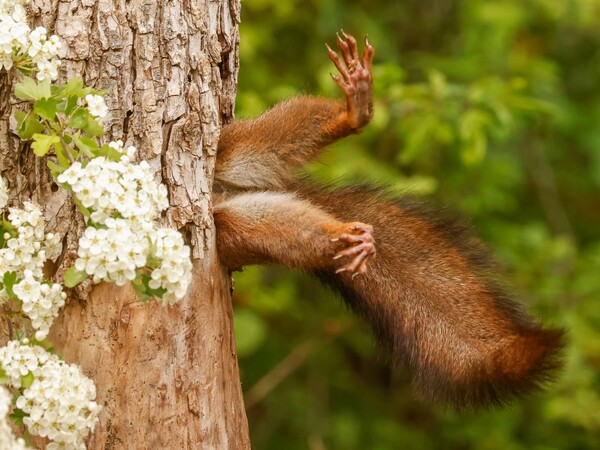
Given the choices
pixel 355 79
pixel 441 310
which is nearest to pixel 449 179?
pixel 355 79

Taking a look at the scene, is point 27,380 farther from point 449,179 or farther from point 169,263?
point 449,179

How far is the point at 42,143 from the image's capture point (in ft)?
7.66

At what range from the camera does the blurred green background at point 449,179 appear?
16.9 feet

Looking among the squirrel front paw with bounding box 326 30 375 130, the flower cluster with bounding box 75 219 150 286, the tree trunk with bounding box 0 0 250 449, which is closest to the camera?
the flower cluster with bounding box 75 219 150 286

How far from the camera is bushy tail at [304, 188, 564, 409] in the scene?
9.89ft

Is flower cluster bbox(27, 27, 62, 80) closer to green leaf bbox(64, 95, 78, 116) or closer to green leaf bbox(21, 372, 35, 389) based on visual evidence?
green leaf bbox(64, 95, 78, 116)

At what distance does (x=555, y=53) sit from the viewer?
683 cm

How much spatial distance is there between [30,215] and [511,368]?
1.56m

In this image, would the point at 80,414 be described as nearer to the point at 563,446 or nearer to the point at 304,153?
the point at 304,153

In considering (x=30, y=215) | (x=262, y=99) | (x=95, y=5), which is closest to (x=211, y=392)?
(x=30, y=215)

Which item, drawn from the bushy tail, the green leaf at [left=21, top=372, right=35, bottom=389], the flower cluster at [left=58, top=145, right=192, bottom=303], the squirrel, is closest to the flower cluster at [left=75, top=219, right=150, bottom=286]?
the flower cluster at [left=58, top=145, right=192, bottom=303]

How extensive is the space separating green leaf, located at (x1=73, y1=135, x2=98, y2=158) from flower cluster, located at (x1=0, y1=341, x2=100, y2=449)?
54 centimetres

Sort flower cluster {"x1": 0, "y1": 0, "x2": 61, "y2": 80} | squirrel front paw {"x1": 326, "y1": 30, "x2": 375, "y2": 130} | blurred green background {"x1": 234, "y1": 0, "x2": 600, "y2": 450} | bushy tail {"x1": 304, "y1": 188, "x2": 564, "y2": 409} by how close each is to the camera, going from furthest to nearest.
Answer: blurred green background {"x1": 234, "y1": 0, "x2": 600, "y2": 450}, squirrel front paw {"x1": 326, "y1": 30, "x2": 375, "y2": 130}, bushy tail {"x1": 304, "y1": 188, "x2": 564, "y2": 409}, flower cluster {"x1": 0, "y1": 0, "x2": 61, "y2": 80}

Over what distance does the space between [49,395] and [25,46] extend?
Result: 93 cm
